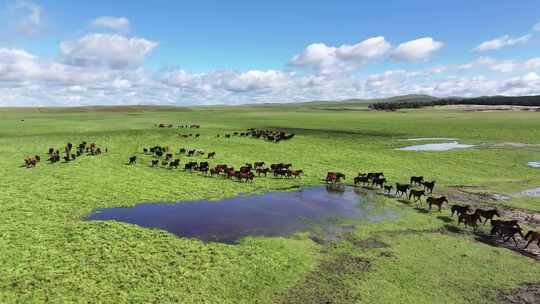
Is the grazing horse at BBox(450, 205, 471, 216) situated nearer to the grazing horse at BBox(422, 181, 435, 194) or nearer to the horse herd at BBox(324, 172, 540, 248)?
the horse herd at BBox(324, 172, 540, 248)

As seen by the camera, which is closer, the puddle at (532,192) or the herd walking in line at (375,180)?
the herd walking in line at (375,180)

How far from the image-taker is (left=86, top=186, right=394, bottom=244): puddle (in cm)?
1603

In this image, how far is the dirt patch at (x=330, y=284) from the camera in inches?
413

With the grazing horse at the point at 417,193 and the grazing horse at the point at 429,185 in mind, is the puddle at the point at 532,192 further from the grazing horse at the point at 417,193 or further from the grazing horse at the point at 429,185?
the grazing horse at the point at 417,193

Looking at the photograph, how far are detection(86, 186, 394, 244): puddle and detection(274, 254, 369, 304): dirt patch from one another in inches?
120

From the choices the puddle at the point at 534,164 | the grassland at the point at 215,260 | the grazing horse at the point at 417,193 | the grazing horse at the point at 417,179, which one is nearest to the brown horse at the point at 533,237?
the grassland at the point at 215,260

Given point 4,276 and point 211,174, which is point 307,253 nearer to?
point 4,276

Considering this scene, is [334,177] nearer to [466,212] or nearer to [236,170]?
[236,170]

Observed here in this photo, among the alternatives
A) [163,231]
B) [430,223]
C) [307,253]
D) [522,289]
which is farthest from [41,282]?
[430,223]

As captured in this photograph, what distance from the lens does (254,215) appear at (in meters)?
18.3

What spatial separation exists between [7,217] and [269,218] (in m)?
12.3

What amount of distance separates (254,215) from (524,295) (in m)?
11.4

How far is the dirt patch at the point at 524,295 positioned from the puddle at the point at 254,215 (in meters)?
6.66

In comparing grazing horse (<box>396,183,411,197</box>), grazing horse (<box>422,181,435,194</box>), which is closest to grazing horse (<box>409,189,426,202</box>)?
grazing horse (<box>396,183,411,197</box>)
